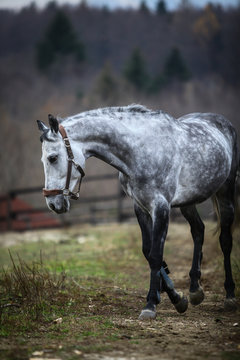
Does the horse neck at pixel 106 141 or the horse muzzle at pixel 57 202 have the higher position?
the horse neck at pixel 106 141

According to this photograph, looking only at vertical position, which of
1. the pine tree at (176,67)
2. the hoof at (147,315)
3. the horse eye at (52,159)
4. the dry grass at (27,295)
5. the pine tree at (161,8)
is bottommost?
the hoof at (147,315)

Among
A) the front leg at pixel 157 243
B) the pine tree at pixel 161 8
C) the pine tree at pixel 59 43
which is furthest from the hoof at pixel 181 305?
the pine tree at pixel 161 8

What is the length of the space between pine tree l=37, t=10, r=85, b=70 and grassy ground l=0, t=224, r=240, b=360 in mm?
54779

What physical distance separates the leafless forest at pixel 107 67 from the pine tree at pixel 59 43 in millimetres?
123

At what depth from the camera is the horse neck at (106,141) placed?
496 cm

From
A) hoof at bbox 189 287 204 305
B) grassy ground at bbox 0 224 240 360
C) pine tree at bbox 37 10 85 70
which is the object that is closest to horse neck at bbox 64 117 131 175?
grassy ground at bbox 0 224 240 360

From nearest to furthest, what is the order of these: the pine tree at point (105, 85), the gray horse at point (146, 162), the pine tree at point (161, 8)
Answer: the gray horse at point (146, 162) < the pine tree at point (105, 85) < the pine tree at point (161, 8)

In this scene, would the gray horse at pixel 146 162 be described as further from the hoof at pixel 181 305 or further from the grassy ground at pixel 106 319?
the grassy ground at pixel 106 319

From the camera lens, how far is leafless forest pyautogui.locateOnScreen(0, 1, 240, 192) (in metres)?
39.9

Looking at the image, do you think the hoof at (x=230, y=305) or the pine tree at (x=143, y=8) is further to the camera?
the pine tree at (x=143, y=8)

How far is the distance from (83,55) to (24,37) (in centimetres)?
1371

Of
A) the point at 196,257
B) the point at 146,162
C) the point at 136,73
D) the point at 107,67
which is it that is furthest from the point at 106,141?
the point at 136,73

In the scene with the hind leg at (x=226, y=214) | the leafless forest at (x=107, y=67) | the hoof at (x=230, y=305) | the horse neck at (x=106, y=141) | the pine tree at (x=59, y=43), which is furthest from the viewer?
the pine tree at (x=59, y=43)

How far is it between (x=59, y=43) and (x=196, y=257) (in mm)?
58282
